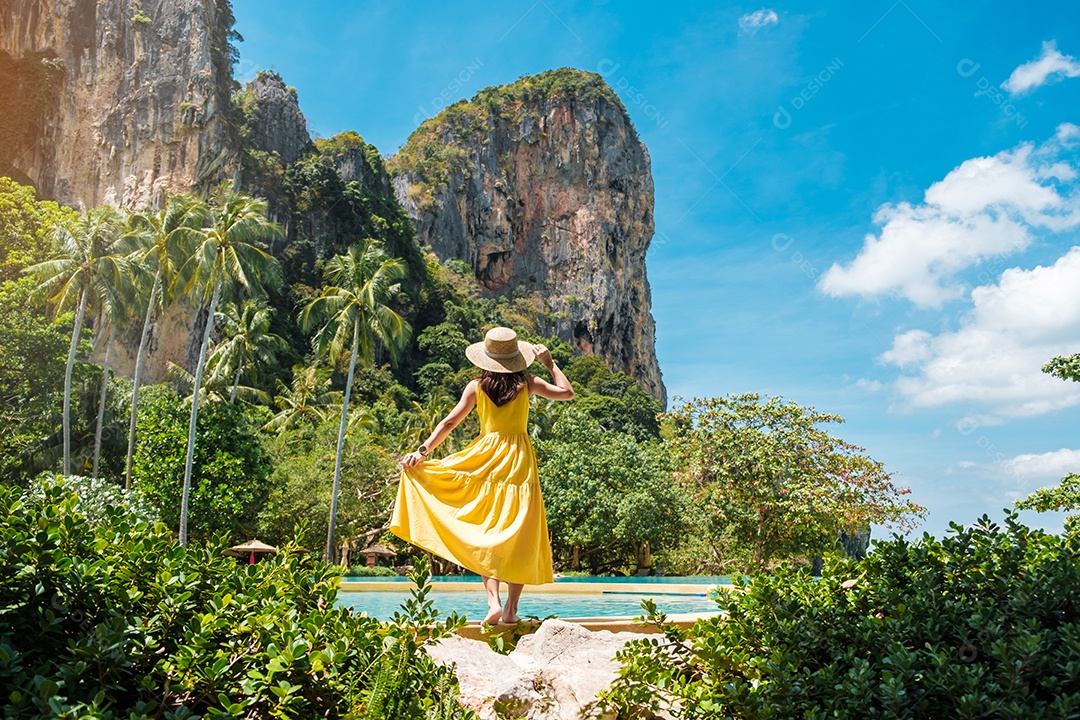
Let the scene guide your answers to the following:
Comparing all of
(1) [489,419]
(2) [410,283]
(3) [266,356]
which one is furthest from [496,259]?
(1) [489,419]

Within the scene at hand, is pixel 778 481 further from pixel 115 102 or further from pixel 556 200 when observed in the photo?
pixel 556 200

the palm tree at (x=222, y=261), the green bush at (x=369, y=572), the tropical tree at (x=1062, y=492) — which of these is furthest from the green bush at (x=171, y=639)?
the green bush at (x=369, y=572)

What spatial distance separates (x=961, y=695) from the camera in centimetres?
210

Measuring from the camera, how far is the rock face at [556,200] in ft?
241

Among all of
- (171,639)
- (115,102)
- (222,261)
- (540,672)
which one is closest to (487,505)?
(540,672)

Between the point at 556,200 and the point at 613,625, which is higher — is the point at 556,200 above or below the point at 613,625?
above

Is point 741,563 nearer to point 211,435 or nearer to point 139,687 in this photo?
point 211,435

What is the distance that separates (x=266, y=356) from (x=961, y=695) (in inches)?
1153

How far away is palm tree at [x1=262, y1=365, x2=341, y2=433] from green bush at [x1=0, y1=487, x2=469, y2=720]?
25.9m

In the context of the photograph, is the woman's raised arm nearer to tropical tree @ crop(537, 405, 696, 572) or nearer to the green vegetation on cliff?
tropical tree @ crop(537, 405, 696, 572)

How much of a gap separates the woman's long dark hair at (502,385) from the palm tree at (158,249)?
2005 centimetres

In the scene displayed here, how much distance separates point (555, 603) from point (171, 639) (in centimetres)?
832

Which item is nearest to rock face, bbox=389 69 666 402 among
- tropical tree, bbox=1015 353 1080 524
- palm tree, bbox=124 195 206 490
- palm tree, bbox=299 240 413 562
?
palm tree, bbox=124 195 206 490

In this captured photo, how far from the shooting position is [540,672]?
9.22 feet
